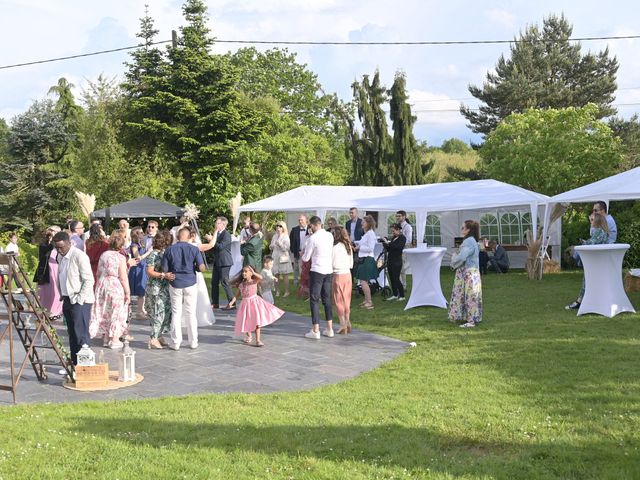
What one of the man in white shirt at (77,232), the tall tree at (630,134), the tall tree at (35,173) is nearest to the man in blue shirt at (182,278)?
the man in white shirt at (77,232)

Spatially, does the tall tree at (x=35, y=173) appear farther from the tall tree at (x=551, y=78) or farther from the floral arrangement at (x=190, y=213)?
the tall tree at (x=551, y=78)

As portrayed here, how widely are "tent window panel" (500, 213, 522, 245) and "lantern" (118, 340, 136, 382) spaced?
1674 centimetres

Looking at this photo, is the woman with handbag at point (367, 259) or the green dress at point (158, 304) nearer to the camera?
the green dress at point (158, 304)

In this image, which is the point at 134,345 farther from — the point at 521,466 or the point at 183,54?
the point at 183,54

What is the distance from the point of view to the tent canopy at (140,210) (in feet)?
69.5

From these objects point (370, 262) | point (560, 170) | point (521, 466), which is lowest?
point (521, 466)

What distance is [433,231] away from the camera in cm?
2133

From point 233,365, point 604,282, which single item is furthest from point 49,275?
point 604,282

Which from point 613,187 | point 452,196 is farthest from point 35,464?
point 452,196

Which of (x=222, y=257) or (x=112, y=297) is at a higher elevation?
(x=222, y=257)

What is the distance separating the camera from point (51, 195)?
3291 centimetres

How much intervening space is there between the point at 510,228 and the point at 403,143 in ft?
28.8

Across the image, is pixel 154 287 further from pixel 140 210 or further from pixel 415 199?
pixel 140 210

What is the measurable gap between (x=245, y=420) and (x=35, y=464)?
5.21 feet
